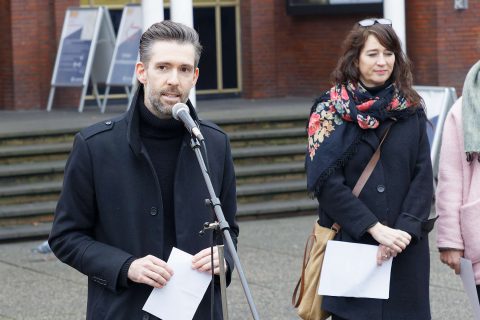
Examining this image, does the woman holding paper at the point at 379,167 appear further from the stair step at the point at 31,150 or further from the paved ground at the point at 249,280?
the stair step at the point at 31,150

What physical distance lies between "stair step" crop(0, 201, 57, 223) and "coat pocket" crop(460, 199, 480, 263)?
6.79 meters

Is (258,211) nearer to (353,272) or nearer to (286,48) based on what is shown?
(286,48)

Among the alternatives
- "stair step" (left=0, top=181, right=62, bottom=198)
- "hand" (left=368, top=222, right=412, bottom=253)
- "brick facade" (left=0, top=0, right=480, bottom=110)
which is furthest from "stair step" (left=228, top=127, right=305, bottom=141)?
"hand" (left=368, top=222, right=412, bottom=253)

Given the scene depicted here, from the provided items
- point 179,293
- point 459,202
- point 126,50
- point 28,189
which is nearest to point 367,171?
point 459,202

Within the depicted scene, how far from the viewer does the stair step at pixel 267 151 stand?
1284 cm

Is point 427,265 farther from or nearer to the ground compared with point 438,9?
nearer to the ground

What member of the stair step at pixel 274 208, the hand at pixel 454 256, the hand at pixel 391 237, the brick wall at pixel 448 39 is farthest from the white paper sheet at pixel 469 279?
the brick wall at pixel 448 39

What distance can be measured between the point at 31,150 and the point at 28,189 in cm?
60

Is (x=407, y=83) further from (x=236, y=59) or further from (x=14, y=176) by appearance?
(x=236, y=59)

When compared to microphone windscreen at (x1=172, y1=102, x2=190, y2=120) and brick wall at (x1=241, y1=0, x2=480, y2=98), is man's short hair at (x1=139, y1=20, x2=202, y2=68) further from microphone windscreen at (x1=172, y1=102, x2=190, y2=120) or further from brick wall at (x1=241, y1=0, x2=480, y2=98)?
brick wall at (x1=241, y1=0, x2=480, y2=98)

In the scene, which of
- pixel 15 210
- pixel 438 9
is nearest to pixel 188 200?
pixel 15 210

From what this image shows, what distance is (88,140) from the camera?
4.02 m

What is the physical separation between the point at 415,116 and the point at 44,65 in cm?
1116

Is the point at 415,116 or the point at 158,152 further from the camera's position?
the point at 415,116
